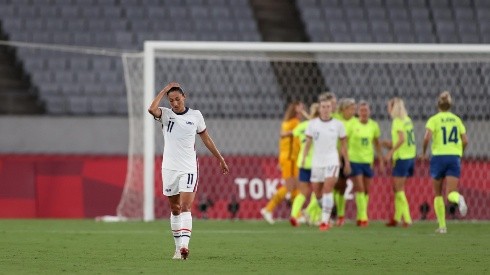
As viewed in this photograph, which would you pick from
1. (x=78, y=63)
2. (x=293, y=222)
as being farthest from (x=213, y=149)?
(x=78, y=63)

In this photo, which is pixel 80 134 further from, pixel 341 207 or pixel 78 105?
pixel 341 207

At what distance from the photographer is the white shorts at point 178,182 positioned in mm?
12477

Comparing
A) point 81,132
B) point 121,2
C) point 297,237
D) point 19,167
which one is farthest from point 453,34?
point 297,237

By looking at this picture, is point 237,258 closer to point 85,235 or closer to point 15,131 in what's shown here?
point 85,235

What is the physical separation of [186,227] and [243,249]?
172 centimetres

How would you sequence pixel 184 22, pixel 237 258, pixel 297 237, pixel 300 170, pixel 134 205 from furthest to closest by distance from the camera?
pixel 184 22 < pixel 134 205 < pixel 300 170 < pixel 297 237 < pixel 237 258

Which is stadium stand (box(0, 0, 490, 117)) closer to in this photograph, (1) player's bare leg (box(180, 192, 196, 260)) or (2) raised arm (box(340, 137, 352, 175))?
(2) raised arm (box(340, 137, 352, 175))

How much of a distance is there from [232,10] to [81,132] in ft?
19.9

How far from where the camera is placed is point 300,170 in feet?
64.4

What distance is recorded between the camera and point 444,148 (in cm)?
1744

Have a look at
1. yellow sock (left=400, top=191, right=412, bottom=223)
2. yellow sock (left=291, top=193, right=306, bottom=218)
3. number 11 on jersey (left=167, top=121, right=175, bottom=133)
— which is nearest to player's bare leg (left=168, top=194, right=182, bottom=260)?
number 11 on jersey (left=167, top=121, right=175, bottom=133)

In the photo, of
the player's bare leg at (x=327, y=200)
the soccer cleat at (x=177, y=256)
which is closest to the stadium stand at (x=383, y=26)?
the player's bare leg at (x=327, y=200)

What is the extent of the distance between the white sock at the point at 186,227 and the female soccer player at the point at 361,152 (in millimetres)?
7353

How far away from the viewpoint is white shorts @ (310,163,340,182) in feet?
59.2
